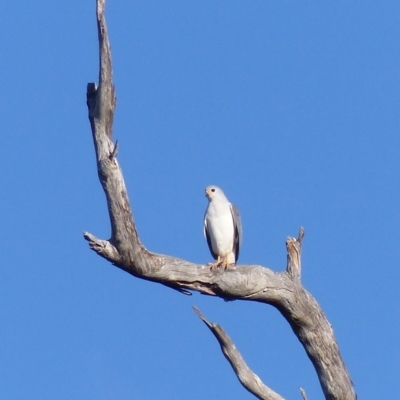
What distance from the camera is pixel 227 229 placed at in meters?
12.4

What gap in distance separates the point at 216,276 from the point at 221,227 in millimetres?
3339

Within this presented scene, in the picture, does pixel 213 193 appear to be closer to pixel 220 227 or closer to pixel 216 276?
pixel 220 227

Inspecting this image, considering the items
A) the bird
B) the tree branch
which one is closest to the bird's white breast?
the bird

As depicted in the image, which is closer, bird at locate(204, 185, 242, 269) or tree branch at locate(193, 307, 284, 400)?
tree branch at locate(193, 307, 284, 400)

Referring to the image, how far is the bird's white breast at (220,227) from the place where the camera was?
40.6 ft

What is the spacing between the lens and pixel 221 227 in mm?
12453

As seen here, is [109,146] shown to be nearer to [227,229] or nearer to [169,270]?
[169,270]

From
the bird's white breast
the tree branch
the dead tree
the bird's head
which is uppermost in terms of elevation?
the bird's head

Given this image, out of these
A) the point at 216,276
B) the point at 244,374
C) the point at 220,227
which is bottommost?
the point at 244,374

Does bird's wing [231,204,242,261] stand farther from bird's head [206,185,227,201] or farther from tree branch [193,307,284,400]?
tree branch [193,307,284,400]

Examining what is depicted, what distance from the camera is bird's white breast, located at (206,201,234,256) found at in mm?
12367

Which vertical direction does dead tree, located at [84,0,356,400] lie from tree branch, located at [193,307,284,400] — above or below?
above

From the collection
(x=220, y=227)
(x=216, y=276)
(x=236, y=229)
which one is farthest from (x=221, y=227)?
(x=216, y=276)

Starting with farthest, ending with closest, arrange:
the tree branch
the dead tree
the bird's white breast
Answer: the bird's white breast
the tree branch
the dead tree
